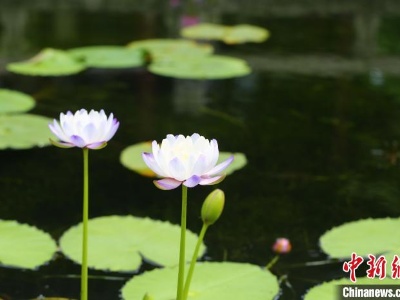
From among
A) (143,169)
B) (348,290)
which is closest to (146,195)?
(143,169)

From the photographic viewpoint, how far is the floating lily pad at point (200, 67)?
2.28 m

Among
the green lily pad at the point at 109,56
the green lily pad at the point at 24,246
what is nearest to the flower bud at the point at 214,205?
the green lily pad at the point at 24,246

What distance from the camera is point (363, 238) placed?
1248mm

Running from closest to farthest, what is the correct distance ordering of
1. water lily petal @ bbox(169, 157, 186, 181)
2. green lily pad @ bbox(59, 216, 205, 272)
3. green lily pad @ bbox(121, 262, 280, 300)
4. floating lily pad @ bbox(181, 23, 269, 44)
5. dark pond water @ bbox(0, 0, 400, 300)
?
water lily petal @ bbox(169, 157, 186, 181) < green lily pad @ bbox(121, 262, 280, 300) < green lily pad @ bbox(59, 216, 205, 272) < dark pond water @ bbox(0, 0, 400, 300) < floating lily pad @ bbox(181, 23, 269, 44)

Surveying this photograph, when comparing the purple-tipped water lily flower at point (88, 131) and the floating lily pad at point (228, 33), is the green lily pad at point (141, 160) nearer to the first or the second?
the purple-tipped water lily flower at point (88, 131)

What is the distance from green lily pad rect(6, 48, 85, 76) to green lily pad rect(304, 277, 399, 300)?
4.52 ft

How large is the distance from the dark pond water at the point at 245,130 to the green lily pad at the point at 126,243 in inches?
A: 1.2

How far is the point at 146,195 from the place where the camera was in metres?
1.47

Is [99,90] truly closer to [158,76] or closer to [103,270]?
[158,76]

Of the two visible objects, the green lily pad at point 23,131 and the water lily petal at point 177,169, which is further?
the green lily pad at point 23,131

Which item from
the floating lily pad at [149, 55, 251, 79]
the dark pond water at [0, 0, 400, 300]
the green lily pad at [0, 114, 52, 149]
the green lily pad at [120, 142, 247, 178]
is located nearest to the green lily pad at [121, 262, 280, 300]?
the dark pond water at [0, 0, 400, 300]

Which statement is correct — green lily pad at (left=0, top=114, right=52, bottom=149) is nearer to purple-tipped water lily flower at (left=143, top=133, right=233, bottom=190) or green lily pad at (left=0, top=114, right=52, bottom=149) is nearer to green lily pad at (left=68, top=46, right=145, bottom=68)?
green lily pad at (left=68, top=46, right=145, bottom=68)

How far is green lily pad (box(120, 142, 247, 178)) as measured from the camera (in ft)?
5.19

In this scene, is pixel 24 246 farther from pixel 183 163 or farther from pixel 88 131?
pixel 183 163
